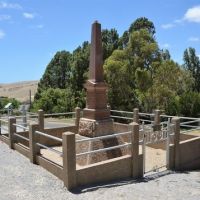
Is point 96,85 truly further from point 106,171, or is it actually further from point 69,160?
point 69,160

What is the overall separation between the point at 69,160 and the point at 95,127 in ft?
10.3

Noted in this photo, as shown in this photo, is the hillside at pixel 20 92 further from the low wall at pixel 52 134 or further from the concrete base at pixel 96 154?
the concrete base at pixel 96 154

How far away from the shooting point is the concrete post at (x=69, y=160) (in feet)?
26.8

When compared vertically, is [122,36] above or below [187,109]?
above

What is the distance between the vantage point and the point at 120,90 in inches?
985

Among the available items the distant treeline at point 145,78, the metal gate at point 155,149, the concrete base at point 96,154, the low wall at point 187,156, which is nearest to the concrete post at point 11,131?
the concrete base at point 96,154

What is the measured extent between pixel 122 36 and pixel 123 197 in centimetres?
2324

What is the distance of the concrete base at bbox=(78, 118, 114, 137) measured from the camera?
11.2m

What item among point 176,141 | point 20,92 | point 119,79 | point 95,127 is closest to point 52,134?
point 95,127

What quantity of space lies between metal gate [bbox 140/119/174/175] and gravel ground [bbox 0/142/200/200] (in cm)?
84

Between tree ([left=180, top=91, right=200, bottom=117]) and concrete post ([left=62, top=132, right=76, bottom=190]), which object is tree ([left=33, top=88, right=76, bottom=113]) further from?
concrete post ([left=62, top=132, right=76, bottom=190])

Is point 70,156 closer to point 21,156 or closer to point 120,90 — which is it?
point 21,156

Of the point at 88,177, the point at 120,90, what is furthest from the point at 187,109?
the point at 88,177

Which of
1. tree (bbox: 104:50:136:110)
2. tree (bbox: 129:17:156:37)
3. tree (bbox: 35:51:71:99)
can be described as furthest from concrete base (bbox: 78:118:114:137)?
tree (bbox: 35:51:71:99)
